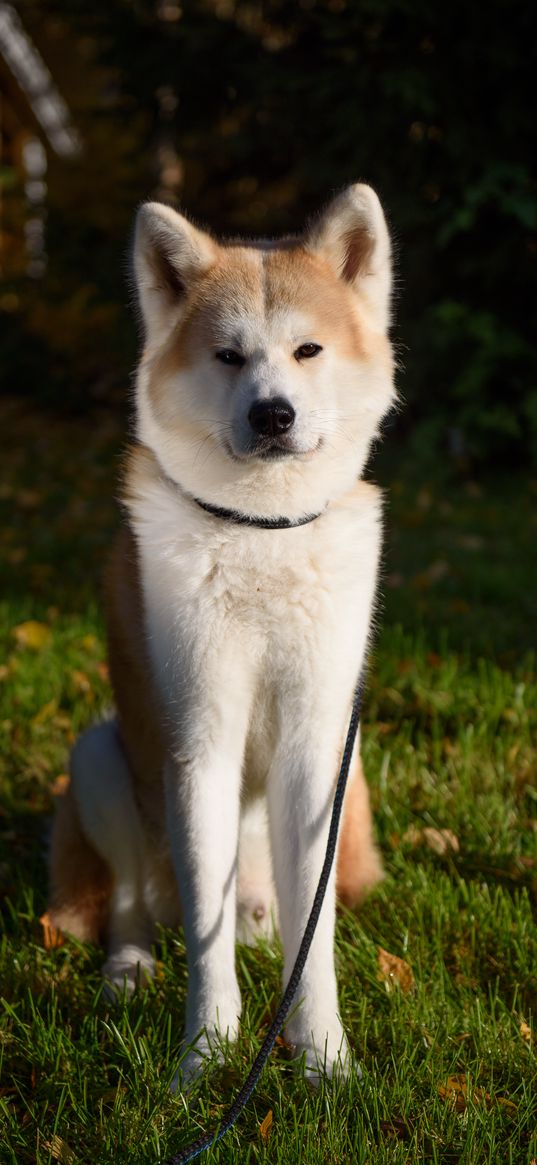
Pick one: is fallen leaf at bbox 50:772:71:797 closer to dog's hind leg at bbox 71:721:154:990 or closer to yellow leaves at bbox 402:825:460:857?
dog's hind leg at bbox 71:721:154:990

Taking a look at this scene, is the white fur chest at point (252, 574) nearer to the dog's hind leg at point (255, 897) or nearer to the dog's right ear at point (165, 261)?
the dog's right ear at point (165, 261)

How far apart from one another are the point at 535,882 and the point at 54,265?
331 inches

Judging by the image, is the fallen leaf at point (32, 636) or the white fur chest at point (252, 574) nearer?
the white fur chest at point (252, 574)

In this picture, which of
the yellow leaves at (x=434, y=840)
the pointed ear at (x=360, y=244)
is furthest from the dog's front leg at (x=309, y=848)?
the pointed ear at (x=360, y=244)

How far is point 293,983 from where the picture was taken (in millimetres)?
1927

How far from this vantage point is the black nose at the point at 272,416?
1.87 meters

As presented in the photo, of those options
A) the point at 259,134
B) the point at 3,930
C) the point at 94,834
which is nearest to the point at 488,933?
the point at 94,834

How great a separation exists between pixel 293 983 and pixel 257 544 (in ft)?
2.75

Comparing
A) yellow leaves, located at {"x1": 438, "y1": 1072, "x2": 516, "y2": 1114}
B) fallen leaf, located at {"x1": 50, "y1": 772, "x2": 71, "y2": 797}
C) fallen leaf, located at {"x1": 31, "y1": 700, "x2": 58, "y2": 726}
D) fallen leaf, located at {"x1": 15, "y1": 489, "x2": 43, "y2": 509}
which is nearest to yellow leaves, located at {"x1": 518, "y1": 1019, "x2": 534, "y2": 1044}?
yellow leaves, located at {"x1": 438, "y1": 1072, "x2": 516, "y2": 1114}

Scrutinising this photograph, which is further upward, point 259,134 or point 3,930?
point 259,134

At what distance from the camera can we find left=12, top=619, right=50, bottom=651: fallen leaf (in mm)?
4152

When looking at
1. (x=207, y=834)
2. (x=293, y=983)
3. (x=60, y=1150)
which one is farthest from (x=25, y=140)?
(x=60, y=1150)

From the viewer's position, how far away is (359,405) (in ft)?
6.70

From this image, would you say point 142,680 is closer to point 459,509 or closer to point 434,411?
point 459,509
